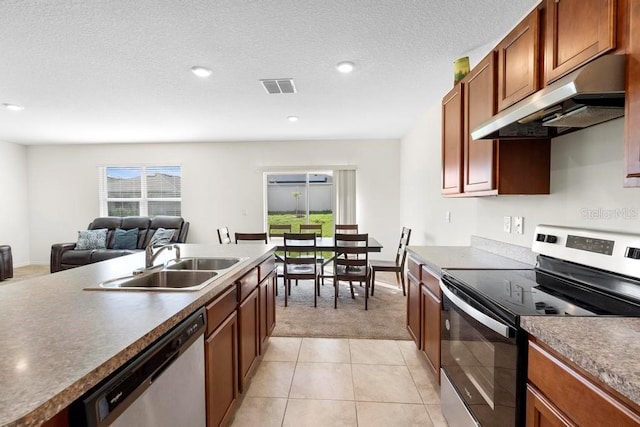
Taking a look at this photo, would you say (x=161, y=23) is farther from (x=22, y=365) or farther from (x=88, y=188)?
(x=88, y=188)

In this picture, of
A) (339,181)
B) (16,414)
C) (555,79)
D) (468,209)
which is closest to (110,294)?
(16,414)

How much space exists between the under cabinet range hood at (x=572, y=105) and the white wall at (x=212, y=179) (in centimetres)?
436

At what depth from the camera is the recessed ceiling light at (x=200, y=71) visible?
9.31 feet

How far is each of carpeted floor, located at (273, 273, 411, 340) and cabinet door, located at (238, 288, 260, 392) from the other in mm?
831

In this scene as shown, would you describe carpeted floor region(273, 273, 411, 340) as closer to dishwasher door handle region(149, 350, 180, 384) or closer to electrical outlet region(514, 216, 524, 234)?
electrical outlet region(514, 216, 524, 234)

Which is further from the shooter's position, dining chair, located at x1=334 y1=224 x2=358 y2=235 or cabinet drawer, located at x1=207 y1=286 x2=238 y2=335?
dining chair, located at x1=334 y1=224 x2=358 y2=235

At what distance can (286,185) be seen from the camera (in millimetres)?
6441

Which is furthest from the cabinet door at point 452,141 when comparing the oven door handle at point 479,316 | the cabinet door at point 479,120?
the oven door handle at point 479,316

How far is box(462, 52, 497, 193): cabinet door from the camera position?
6.26 ft

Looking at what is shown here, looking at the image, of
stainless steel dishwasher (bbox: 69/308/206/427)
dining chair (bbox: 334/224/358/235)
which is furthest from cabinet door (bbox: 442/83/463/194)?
dining chair (bbox: 334/224/358/235)

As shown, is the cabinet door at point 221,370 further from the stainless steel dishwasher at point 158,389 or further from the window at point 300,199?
the window at point 300,199

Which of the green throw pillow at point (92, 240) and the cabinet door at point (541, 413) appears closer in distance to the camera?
the cabinet door at point (541, 413)

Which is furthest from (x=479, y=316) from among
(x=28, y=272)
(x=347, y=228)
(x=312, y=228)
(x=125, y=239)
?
(x=28, y=272)

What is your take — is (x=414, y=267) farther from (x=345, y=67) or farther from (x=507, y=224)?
(x=345, y=67)
